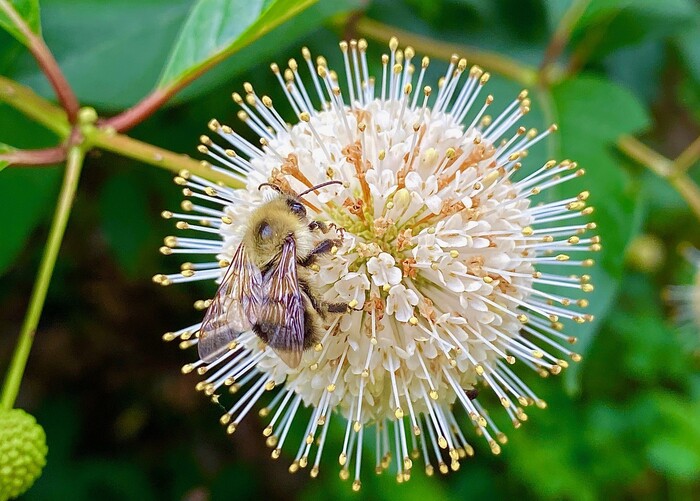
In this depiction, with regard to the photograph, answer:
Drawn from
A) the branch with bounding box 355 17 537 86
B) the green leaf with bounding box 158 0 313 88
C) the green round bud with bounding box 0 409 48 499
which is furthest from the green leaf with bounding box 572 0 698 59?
the green round bud with bounding box 0 409 48 499

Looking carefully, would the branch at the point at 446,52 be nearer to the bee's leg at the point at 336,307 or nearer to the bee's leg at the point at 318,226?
the bee's leg at the point at 318,226

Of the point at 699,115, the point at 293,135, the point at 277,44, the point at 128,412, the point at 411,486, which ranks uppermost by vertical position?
the point at 277,44

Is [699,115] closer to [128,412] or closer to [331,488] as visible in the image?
[331,488]

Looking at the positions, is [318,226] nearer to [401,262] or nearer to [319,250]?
[319,250]

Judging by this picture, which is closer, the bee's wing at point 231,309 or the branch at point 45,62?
the bee's wing at point 231,309

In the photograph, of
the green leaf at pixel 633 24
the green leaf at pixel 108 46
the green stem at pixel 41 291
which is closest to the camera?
the green stem at pixel 41 291

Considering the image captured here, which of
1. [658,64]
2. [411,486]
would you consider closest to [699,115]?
[658,64]

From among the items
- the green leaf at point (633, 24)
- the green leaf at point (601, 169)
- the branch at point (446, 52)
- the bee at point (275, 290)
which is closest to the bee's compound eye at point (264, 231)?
the bee at point (275, 290)
